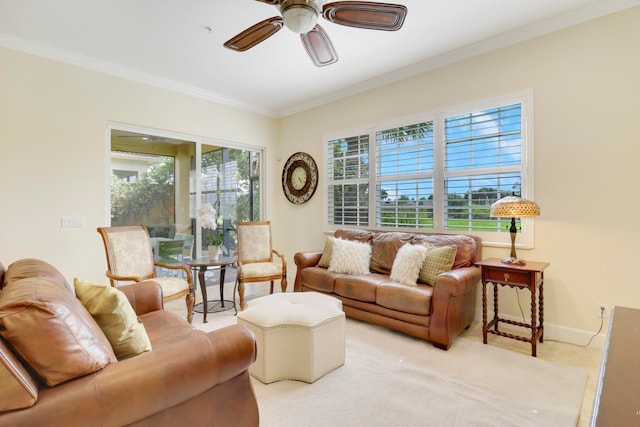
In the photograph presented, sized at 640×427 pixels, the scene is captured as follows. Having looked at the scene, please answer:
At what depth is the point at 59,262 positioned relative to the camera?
3188 millimetres

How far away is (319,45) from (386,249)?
2186mm

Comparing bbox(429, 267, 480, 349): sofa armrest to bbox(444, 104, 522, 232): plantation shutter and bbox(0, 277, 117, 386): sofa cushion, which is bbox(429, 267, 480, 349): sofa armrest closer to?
bbox(444, 104, 522, 232): plantation shutter

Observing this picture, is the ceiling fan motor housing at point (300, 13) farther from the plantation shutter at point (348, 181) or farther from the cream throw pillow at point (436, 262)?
the plantation shutter at point (348, 181)

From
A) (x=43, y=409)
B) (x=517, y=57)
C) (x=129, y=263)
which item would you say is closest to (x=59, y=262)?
(x=129, y=263)

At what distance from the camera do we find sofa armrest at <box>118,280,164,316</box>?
218 cm

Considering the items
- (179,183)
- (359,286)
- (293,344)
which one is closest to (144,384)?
(293,344)

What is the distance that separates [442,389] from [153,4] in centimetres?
356

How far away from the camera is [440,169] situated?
349 cm

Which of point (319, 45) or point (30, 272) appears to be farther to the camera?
point (319, 45)

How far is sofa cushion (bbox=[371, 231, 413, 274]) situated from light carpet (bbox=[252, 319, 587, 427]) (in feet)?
3.37

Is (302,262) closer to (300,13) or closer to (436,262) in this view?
(436,262)

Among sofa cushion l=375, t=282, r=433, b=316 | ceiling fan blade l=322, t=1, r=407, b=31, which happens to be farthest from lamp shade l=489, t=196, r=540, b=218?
ceiling fan blade l=322, t=1, r=407, b=31

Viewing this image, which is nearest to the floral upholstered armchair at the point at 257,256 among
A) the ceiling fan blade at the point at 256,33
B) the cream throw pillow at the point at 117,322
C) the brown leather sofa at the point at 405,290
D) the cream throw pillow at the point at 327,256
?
the brown leather sofa at the point at 405,290

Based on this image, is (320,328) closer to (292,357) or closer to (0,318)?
(292,357)
